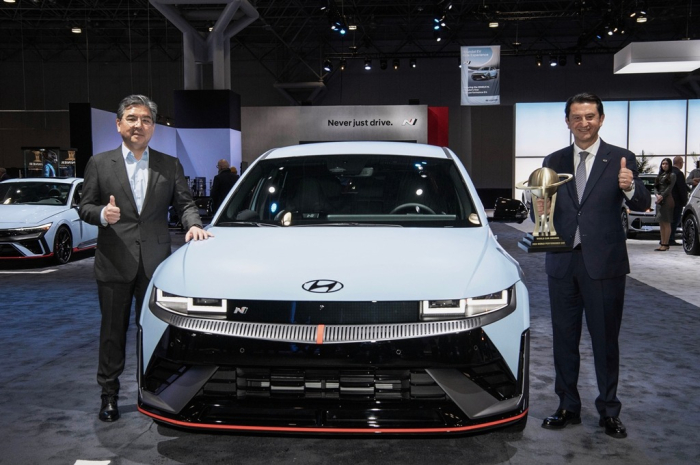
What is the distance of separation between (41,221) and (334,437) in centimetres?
924

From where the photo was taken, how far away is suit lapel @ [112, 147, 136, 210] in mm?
3623

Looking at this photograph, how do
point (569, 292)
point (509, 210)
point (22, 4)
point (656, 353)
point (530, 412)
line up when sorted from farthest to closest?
point (22, 4)
point (656, 353)
point (509, 210)
point (530, 412)
point (569, 292)

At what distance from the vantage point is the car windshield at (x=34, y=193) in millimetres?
11386

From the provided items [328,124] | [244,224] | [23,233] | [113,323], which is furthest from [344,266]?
[328,124]

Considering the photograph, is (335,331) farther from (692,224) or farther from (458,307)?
(692,224)

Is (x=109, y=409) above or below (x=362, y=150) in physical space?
below

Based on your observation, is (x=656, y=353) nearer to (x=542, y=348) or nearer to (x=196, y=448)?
(x=542, y=348)

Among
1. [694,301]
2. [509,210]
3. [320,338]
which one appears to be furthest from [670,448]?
[694,301]

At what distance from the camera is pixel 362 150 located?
4.20 m

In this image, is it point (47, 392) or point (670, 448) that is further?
point (47, 392)

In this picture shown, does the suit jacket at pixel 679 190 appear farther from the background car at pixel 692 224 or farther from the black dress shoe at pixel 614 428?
the black dress shoe at pixel 614 428

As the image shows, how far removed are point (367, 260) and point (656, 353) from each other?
128 inches

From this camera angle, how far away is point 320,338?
8.46ft

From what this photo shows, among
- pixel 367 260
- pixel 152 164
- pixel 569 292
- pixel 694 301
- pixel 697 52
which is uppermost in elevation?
pixel 697 52
